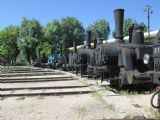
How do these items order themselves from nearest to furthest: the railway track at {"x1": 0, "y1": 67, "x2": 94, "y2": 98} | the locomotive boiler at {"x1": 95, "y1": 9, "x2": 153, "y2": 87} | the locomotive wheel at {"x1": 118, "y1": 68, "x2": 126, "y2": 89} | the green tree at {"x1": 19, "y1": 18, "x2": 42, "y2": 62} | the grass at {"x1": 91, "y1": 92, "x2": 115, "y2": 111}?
the grass at {"x1": 91, "y1": 92, "x2": 115, "y2": 111}, the locomotive boiler at {"x1": 95, "y1": 9, "x2": 153, "y2": 87}, the locomotive wheel at {"x1": 118, "y1": 68, "x2": 126, "y2": 89}, the railway track at {"x1": 0, "y1": 67, "x2": 94, "y2": 98}, the green tree at {"x1": 19, "y1": 18, "x2": 42, "y2": 62}

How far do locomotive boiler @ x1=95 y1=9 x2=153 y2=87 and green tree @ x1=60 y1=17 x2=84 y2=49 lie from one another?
7761 cm

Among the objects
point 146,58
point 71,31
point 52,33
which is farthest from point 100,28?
point 146,58

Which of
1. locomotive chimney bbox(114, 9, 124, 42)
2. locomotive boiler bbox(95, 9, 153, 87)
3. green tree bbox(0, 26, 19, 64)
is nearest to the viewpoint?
locomotive boiler bbox(95, 9, 153, 87)

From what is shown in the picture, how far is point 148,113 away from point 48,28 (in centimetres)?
9191

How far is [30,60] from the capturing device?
9700 cm

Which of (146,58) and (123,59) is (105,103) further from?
(123,59)

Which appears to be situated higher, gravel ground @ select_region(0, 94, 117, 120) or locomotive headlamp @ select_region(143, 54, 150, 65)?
locomotive headlamp @ select_region(143, 54, 150, 65)

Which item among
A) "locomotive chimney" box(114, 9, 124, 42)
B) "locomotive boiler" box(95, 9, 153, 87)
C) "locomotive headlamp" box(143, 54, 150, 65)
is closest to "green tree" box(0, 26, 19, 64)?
"locomotive chimney" box(114, 9, 124, 42)

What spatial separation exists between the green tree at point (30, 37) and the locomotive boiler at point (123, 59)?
79.5 m

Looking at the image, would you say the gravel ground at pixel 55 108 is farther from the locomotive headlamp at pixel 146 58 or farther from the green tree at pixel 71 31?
the green tree at pixel 71 31

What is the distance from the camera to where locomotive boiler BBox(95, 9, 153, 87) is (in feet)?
43.7

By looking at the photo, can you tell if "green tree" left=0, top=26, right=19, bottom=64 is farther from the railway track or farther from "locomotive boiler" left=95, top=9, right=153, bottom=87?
"locomotive boiler" left=95, top=9, right=153, bottom=87

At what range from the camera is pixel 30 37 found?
323ft

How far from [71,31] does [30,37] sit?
9547 mm
